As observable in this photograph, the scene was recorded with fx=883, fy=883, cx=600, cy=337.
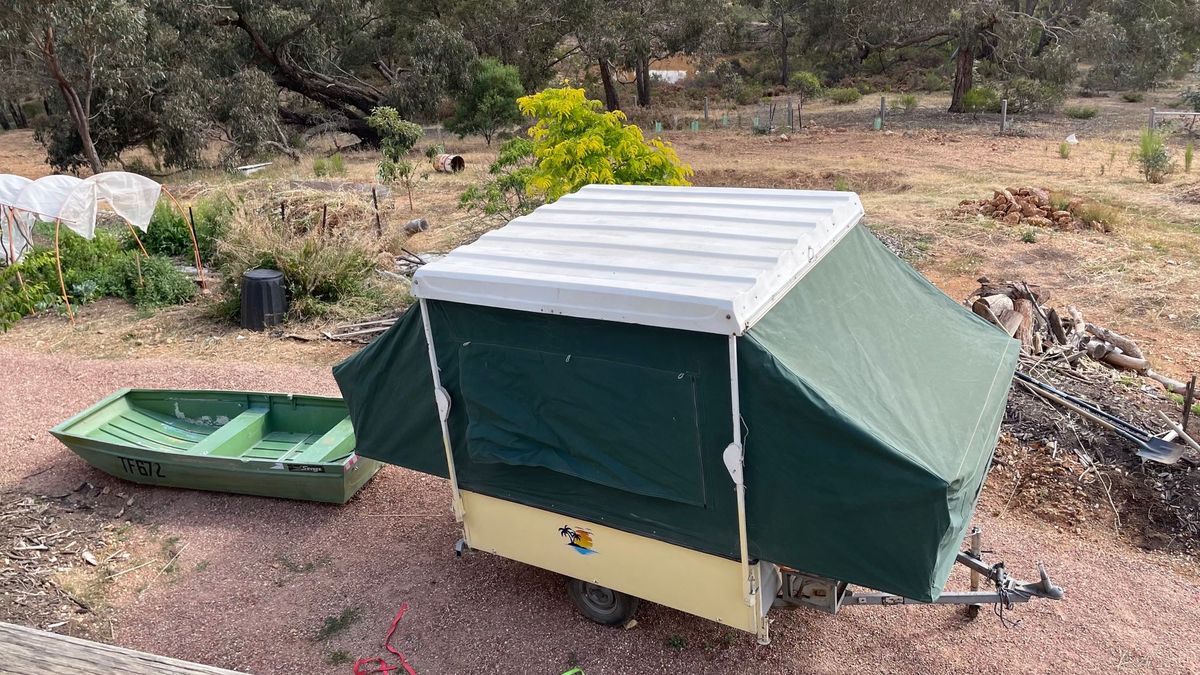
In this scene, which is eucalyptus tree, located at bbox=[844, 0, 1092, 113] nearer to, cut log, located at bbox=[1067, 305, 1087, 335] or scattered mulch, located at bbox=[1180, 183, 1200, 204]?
scattered mulch, located at bbox=[1180, 183, 1200, 204]

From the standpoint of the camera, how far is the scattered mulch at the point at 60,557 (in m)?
6.04

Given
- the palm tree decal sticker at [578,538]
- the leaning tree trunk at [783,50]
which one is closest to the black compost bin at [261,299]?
the palm tree decal sticker at [578,538]

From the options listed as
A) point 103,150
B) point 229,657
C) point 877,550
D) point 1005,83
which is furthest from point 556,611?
point 1005,83

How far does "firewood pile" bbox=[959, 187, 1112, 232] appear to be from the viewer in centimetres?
1570

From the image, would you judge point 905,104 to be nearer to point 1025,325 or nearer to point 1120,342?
point 1120,342

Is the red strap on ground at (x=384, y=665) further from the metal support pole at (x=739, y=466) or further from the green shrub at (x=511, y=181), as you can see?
the green shrub at (x=511, y=181)

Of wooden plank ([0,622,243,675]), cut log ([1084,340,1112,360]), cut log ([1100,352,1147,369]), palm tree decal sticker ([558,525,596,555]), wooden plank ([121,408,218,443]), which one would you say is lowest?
cut log ([1100,352,1147,369])

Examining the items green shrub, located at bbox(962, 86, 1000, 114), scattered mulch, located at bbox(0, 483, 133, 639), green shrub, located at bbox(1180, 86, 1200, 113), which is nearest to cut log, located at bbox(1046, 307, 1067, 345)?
scattered mulch, located at bbox(0, 483, 133, 639)

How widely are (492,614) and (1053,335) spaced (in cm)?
705

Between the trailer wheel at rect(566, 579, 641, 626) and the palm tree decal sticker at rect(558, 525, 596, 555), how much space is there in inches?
→ 14.6

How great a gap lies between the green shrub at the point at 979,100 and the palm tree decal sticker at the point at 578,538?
29263mm

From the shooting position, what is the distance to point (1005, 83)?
30984 mm

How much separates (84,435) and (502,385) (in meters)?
5.07

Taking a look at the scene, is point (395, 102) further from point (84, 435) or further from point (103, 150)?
point (84, 435)
